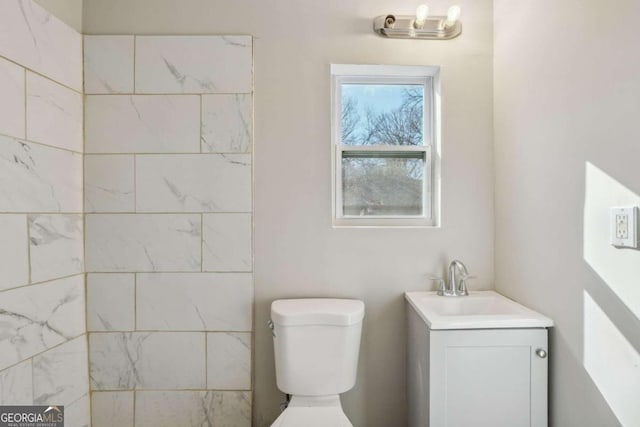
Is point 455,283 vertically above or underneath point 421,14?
underneath

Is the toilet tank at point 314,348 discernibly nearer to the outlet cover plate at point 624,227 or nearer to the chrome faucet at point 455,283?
the chrome faucet at point 455,283

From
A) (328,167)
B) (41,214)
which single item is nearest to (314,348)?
(328,167)

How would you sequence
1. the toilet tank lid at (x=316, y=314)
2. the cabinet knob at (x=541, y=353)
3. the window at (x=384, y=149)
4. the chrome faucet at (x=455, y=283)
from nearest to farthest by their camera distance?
the cabinet knob at (x=541, y=353), the toilet tank lid at (x=316, y=314), the chrome faucet at (x=455, y=283), the window at (x=384, y=149)

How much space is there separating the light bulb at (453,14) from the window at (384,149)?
257mm

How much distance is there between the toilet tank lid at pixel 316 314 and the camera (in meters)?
1.51

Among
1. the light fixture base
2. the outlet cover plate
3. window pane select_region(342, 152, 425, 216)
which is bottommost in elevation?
the outlet cover plate

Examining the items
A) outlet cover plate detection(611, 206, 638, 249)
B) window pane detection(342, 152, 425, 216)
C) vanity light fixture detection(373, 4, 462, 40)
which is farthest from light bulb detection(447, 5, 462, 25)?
outlet cover plate detection(611, 206, 638, 249)

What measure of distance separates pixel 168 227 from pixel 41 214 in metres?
A: 0.48

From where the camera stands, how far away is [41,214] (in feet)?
4.72

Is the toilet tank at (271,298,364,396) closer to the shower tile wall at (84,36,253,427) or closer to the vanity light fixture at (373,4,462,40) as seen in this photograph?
the shower tile wall at (84,36,253,427)

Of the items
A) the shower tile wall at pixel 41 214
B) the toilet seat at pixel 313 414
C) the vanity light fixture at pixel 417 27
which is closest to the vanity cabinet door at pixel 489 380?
the toilet seat at pixel 313 414

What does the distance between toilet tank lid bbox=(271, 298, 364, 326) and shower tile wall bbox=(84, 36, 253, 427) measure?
0.84 feet

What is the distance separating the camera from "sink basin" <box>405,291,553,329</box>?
4.22ft

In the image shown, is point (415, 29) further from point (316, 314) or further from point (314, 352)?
point (314, 352)
